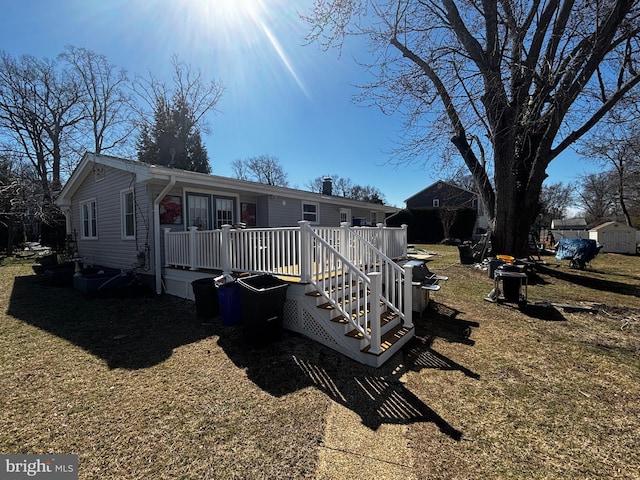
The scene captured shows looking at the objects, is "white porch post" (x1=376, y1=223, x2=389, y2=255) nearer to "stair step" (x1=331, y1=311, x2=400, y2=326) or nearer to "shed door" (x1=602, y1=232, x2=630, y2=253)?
"stair step" (x1=331, y1=311, x2=400, y2=326)

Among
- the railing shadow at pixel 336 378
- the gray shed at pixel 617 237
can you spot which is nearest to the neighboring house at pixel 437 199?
the gray shed at pixel 617 237

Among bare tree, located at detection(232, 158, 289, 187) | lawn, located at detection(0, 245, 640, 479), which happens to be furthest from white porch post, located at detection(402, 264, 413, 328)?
bare tree, located at detection(232, 158, 289, 187)

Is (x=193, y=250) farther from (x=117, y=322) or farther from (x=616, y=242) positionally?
(x=616, y=242)

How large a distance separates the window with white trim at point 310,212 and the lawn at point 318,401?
6.52 metres

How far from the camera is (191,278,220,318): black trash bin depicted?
17.4 feet

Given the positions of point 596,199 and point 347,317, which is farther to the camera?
point 596,199

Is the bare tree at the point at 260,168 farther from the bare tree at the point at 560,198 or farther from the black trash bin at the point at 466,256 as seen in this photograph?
the bare tree at the point at 560,198

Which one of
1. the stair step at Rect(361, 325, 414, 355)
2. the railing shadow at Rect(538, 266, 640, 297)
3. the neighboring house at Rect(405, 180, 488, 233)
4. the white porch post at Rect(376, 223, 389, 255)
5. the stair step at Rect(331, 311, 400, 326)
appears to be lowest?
the railing shadow at Rect(538, 266, 640, 297)

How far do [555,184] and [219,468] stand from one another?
2149 inches

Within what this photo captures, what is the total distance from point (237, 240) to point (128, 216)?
4.67 meters

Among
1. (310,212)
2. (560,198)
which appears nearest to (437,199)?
(310,212)

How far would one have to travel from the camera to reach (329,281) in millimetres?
4098

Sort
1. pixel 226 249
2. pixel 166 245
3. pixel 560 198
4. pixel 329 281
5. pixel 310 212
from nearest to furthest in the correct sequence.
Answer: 1. pixel 329 281
2. pixel 226 249
3. pixel 166 245
4. pixel 310 212
5. pixel 560 198

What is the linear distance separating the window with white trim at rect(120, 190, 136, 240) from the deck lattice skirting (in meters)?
3.12
